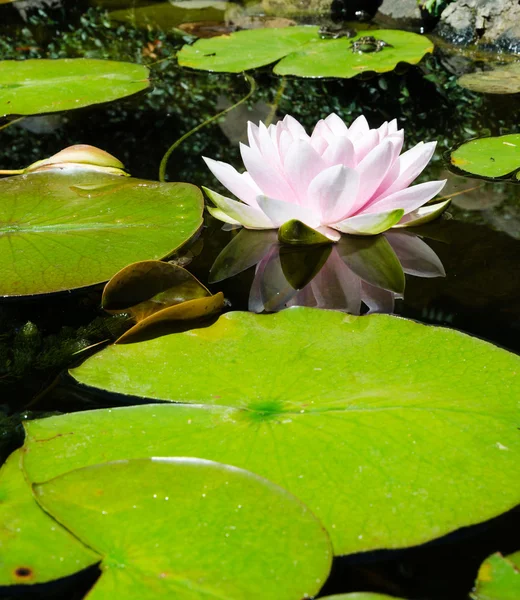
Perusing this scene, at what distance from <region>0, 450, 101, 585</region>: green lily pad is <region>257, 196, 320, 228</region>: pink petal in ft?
2.44

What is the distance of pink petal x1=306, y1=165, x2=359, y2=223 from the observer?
50.3 inches

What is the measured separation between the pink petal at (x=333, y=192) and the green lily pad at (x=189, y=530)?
687 millimetres

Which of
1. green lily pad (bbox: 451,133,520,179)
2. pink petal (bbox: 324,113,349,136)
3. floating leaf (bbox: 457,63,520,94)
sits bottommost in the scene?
green lily pad (bbox: 451,133,520,179)

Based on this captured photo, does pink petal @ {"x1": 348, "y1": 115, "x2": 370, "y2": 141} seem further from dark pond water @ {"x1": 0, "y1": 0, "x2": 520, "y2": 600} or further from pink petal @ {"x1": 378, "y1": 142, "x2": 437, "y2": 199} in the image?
dark pond water @ {"x1": 0, "y1": 0, "x2": 520, "y2": 600}

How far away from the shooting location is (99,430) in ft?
2.89

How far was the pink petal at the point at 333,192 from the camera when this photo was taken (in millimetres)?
1276

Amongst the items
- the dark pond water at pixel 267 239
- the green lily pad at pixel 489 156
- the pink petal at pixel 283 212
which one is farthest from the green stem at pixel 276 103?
the pink petal at pixel 283 212

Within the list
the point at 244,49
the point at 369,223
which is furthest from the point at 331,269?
the point at 244,49

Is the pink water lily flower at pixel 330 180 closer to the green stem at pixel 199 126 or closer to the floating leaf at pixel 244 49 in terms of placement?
the green stem at pixel 199 126

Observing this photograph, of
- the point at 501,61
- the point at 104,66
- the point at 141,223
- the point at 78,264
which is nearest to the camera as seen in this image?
the point at 78,264

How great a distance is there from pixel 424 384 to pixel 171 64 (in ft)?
8.07

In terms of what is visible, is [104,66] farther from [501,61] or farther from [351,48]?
[501,61]

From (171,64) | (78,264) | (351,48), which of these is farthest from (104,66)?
(78,264)

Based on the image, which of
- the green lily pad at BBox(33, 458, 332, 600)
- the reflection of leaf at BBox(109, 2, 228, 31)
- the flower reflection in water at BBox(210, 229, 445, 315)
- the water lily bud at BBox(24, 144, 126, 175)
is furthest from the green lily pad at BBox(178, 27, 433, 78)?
the green lily pad at BBox(33, 458, 332, 600)
